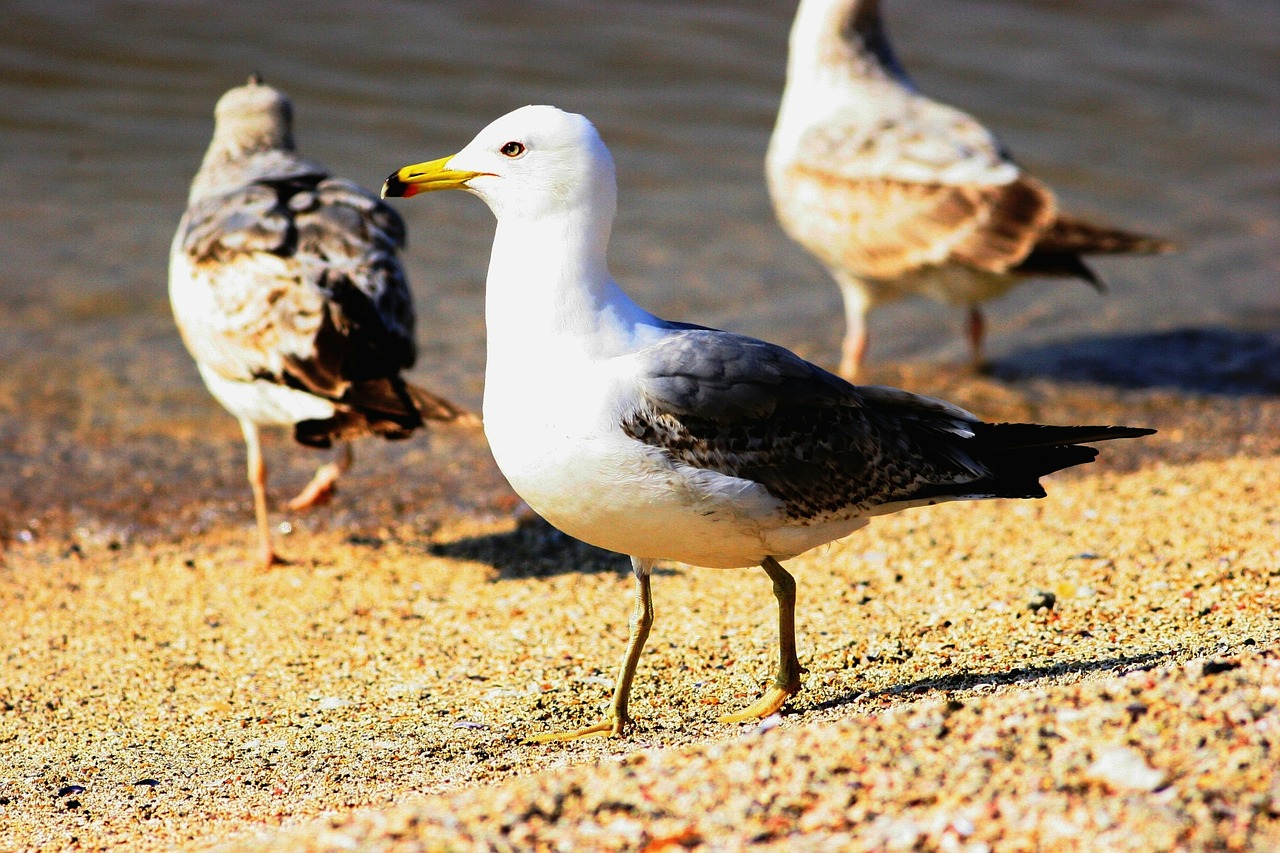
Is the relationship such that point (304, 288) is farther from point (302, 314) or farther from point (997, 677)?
point (997, 677)

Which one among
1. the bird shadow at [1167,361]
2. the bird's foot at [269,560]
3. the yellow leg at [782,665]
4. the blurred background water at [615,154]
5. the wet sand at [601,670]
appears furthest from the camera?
the bird shadow at [1167,361]

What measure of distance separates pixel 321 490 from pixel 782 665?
360 cm

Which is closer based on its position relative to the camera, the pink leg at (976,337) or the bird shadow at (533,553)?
the bird shadow at (533,553)

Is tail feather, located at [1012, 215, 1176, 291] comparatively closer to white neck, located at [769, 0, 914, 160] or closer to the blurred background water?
the blurred background water

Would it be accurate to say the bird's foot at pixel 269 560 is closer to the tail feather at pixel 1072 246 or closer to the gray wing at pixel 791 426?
the gray wing at pixel 791 426

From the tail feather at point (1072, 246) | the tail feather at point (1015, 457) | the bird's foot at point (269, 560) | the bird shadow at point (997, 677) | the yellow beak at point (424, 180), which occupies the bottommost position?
the bird's foot at point (269, 560)

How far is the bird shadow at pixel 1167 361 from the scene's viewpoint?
9.54m

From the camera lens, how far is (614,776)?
126 inches

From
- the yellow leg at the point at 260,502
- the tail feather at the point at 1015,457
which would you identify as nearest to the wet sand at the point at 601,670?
the yellow leg at the point at 260,502

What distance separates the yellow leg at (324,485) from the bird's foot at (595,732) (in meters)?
3.32

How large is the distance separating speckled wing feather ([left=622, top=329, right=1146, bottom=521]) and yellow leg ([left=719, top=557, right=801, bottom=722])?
26 cm

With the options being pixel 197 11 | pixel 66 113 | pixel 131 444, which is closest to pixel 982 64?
pixel 197 11

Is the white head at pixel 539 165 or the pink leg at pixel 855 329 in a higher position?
the white head at pixel 539 165

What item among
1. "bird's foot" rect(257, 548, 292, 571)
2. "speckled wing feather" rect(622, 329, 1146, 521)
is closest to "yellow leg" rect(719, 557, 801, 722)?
"speckled wing feather" rect(622, 329, 1146, 521)
